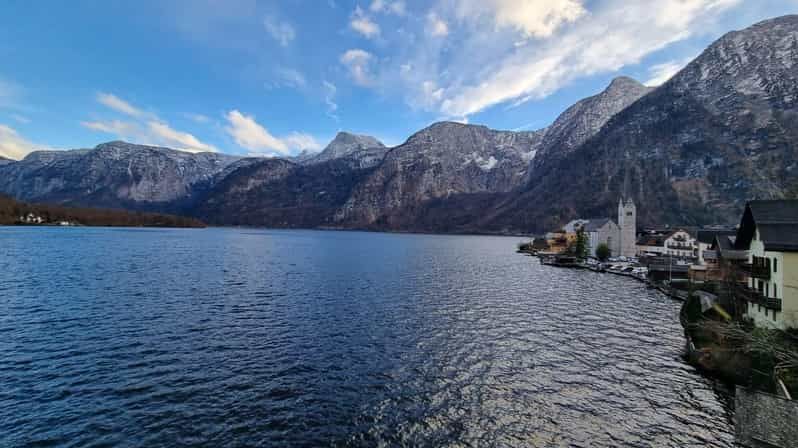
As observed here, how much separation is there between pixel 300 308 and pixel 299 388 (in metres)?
24.2

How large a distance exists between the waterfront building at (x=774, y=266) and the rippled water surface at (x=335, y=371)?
28.1 feet

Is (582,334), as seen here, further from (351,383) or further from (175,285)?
(175,285)

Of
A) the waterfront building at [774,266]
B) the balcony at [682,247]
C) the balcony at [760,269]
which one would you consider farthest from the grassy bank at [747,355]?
the balcony at [682,247]

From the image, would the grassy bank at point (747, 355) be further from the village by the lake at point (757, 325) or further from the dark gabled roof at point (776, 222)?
the dark gabled roof at point (776, 222)

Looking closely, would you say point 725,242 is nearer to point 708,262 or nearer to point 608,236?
point 708,262

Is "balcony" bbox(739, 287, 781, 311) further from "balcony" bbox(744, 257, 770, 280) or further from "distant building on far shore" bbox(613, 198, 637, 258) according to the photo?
"distant building on far shore" bbox(613, 198, 637, 258)

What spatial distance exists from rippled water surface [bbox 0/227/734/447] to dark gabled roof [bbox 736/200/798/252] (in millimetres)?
14102

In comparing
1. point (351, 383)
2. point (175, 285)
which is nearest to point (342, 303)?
point (351, 383)

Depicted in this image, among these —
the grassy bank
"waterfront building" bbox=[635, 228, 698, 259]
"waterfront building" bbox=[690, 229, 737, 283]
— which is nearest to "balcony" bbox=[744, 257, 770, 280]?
the grassy bank

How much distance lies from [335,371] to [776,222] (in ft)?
158

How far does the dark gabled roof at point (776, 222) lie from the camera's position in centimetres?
3318

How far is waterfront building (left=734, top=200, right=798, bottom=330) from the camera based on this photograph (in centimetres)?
3234

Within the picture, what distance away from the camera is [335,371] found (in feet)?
93.1

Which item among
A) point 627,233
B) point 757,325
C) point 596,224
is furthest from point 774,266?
point 596,224
